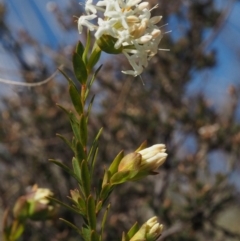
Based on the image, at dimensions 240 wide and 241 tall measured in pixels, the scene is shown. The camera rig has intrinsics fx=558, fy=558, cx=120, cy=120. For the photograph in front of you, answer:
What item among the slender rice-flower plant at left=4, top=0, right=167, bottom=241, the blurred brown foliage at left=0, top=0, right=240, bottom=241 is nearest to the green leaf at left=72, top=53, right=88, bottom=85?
the slender rice-flower plant at left=4, top=0, right=167, bottom=241

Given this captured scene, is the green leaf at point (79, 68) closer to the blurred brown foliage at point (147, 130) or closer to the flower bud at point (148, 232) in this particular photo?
the flower bud at point (148, 232)

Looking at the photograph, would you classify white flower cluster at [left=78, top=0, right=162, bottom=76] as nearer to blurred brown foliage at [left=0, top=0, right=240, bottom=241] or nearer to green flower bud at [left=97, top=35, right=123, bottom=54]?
green flower bud at [left=97, top=35, right=123, bottom=54]

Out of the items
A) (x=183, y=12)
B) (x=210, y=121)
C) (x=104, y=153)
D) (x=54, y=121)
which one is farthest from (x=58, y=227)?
(x=183, y=12)

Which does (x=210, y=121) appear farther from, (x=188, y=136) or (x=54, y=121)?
(x=54, y=121)

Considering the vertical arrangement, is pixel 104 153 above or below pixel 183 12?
below

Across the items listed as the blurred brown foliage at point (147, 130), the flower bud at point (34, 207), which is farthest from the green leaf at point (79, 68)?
the blurred brown foliage at point (147, 130)

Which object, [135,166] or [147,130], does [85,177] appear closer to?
[135,166]

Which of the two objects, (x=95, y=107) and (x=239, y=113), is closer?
(x=95, y=107)
